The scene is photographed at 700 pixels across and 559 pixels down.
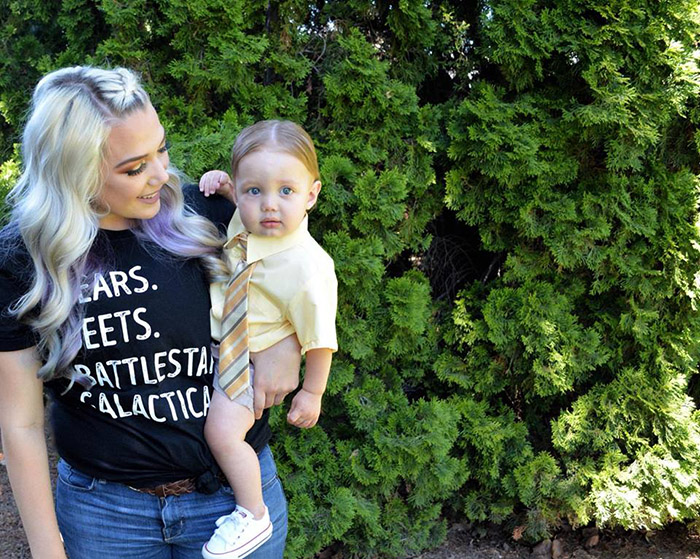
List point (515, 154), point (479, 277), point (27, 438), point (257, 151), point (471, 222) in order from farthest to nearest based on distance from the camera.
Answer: point (479, 277)
point (471, 222)
point (515, 154)
point (257, 151)
point (27, 438)

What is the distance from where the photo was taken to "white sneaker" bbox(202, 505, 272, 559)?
1.81m

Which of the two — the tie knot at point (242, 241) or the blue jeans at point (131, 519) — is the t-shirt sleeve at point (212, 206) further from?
the blue jeans at point (131, 519)

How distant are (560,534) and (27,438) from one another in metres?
2.96

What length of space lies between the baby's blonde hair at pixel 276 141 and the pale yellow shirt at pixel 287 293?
0.21 meters

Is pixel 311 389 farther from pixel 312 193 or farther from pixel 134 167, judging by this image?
pixel 134 167

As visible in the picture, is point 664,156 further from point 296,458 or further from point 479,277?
point 296,458

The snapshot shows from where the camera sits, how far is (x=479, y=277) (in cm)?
368

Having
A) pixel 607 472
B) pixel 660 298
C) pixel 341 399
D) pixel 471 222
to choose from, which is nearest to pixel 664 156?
pixel 660 298

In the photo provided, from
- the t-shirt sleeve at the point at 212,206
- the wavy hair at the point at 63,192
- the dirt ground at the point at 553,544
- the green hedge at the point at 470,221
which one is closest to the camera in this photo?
the wavy hair at the point at 63,192

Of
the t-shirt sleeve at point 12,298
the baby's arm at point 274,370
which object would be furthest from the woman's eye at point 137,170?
the baby's arm at point 274,370

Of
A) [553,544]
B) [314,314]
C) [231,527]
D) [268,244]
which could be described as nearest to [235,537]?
[231,527]

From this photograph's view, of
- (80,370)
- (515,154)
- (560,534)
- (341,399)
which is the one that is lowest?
(560,534)

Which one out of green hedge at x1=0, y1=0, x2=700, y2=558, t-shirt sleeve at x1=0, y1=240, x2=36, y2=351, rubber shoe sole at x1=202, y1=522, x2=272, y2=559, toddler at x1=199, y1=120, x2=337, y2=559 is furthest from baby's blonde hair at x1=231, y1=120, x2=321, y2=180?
rubber shoe sole at x1=202, y1=522, x2=272, y2=559

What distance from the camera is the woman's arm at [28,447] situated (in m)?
1.72
